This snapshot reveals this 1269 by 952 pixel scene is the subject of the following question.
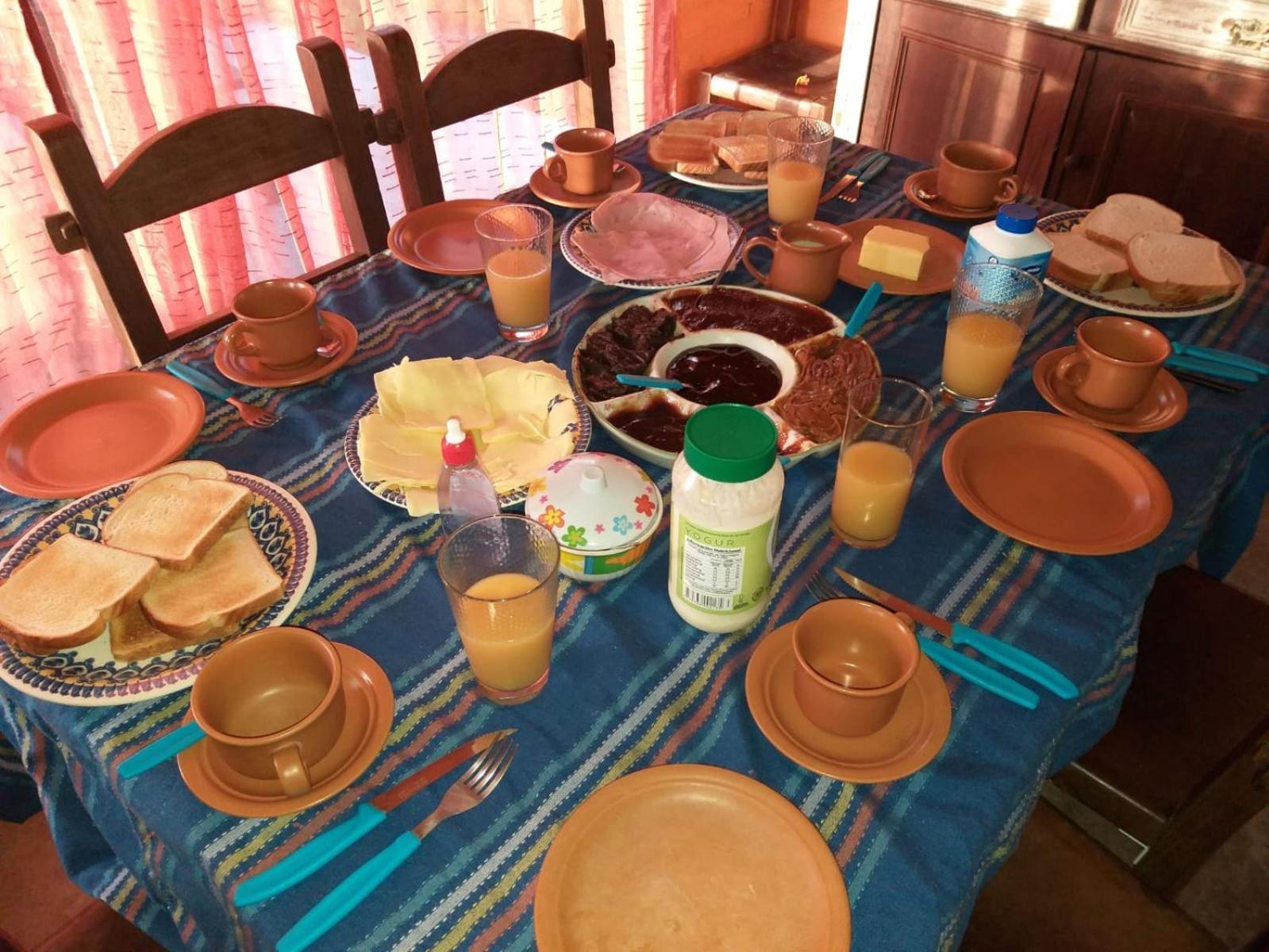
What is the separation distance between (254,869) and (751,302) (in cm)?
111

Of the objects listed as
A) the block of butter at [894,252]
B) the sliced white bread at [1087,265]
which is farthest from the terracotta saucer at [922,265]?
the sliced white bread at [1087,265]

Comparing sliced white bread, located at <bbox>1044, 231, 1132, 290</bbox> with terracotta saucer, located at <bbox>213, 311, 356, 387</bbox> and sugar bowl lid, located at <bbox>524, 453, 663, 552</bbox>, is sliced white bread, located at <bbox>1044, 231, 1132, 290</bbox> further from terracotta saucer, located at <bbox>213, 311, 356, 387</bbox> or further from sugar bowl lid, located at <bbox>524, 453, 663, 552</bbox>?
terracotta saucer, located at <bbox>213, 311, 356, 387</bbox>

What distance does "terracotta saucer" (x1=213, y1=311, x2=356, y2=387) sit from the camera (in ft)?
4.58

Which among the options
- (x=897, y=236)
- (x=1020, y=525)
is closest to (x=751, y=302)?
(x=897, y=236)

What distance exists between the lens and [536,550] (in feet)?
3.28

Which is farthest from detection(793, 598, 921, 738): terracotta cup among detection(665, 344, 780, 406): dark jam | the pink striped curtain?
the pink striped curtain

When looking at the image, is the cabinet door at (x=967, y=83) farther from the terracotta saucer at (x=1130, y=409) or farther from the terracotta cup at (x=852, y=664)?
the terracotta cup at (x=852, y=664)

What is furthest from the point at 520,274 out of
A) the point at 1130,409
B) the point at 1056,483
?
→ the point at 1130,409

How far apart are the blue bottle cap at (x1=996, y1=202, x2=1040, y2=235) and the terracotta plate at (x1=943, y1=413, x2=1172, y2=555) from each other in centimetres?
35

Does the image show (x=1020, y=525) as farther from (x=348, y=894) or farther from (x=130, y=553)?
(x=130, y=553)

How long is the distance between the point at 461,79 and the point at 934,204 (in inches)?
44.3

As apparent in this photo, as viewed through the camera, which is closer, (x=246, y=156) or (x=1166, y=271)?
(x=1166, y=271)

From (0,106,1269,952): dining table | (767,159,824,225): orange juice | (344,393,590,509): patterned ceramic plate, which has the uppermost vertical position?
(767,159,824,225): orange juice

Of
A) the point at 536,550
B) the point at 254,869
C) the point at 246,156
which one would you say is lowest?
the point at 254,869
